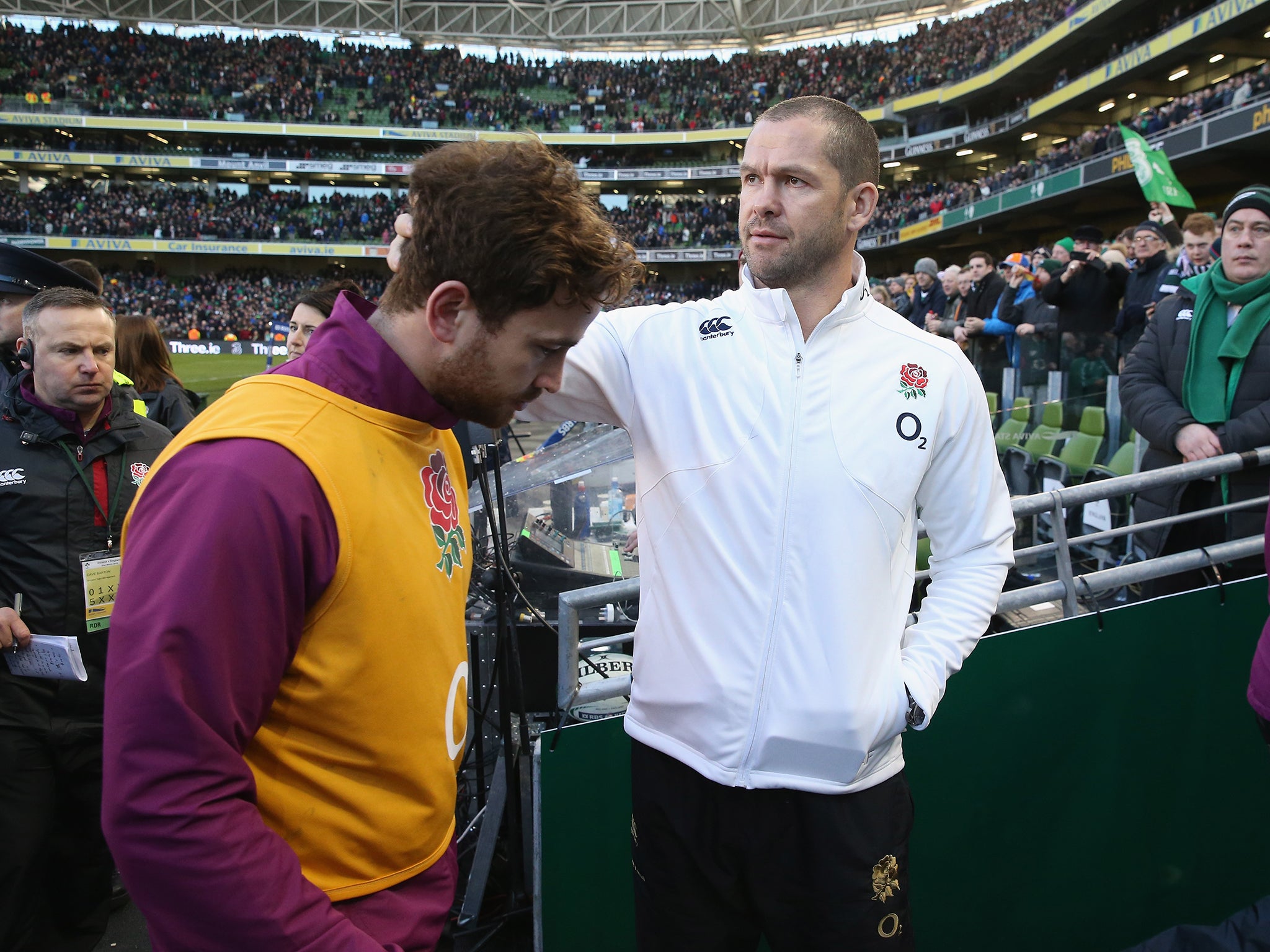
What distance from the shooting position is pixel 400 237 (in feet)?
3.83

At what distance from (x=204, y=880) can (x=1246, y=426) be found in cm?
306

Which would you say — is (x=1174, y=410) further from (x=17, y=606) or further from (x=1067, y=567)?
(x=17, y=606)

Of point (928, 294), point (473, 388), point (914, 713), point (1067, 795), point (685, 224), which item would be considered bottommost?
point (1067, 795)

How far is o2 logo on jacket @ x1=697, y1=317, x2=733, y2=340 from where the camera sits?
1.58 metres

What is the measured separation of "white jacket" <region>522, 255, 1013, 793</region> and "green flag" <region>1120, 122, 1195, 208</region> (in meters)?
5.84

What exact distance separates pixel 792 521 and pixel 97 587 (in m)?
2.00

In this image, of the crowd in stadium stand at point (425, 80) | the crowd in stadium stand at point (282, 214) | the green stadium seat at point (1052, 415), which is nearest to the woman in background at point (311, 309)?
the green stadium seat at point (1052, 415)

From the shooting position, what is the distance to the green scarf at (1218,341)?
2787 millimetres

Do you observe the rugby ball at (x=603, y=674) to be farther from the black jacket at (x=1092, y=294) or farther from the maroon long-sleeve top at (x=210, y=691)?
the black jacket at (x=1092, y=294)

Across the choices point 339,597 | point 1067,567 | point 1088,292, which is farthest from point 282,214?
point 339,597

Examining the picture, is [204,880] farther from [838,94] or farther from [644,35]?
[644,35]

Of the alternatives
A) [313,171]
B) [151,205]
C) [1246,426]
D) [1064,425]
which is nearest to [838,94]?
[313,171]

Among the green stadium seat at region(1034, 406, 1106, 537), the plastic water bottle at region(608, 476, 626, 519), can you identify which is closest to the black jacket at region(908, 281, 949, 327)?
the green stadium seat at region(1034, 406, 1106, 537)

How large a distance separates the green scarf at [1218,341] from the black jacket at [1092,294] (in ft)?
10.1
